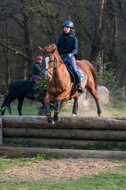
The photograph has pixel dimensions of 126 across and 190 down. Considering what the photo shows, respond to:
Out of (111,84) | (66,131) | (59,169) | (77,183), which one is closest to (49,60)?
(66,131)

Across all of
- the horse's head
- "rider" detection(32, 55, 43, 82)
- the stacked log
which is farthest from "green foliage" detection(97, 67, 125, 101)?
the horse's head

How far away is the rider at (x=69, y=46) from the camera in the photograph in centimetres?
784

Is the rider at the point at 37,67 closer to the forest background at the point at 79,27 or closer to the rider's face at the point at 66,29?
the rider's face at the point at 66,29

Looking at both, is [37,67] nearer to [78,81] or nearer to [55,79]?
[78,81]

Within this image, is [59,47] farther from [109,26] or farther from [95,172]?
[109,26]

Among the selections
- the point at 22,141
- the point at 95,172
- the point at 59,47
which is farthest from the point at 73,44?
the point at 95,172

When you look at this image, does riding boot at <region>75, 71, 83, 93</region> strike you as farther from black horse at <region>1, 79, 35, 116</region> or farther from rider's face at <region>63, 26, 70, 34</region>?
black horse at <region>1, 79, 35, 116</region>

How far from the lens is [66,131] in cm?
722

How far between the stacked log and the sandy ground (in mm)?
852

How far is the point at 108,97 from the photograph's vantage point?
17.0m

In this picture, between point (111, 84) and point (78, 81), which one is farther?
point (111, 84)

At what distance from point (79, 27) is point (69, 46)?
15330 millimetres

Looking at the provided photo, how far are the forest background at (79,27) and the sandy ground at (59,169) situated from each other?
47.8ft

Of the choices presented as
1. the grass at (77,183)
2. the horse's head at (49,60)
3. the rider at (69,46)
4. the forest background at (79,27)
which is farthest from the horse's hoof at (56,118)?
the forest background at (79,27)
